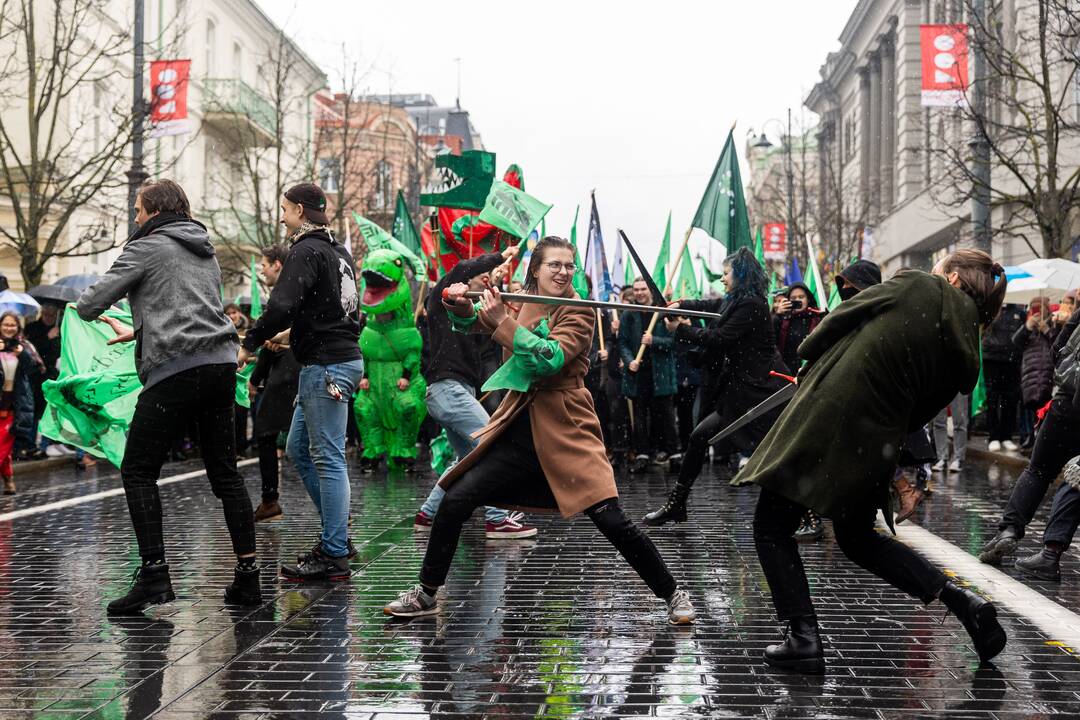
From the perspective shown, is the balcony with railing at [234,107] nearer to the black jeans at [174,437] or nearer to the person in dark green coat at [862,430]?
the black jeans at [174,437]

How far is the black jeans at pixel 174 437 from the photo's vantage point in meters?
6.31

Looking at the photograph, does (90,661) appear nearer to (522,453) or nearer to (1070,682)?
(522,453)

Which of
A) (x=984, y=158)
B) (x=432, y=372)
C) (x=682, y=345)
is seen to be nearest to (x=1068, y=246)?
(x=984, y=158)

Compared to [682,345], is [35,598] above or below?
below

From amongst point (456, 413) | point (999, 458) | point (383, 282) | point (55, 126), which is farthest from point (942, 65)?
point (55, 126)

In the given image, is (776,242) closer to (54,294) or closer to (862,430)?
(54,294)

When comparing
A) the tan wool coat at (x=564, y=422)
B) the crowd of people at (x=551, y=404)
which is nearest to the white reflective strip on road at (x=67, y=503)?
the crowd of people at (x=551, y=404)

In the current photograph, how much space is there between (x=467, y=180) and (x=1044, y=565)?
6.80 metres

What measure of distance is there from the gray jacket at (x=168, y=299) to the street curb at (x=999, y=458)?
10719 mm

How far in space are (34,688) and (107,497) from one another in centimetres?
701

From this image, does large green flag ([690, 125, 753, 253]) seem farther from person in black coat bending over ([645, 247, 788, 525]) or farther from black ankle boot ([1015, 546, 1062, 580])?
black ankle boot ([1015, 546, 1062, 580])

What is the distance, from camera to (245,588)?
20.9ft

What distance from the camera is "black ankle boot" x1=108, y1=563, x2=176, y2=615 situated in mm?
6141

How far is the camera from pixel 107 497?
11.6 m
